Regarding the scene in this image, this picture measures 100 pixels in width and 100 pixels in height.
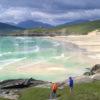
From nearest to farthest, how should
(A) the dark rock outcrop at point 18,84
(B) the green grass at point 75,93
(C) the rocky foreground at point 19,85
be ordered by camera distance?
(B) the green grass at point 75,93
(C) the rocky foreground at point 19,85
(A) the dark rock outcrop at point 18,84

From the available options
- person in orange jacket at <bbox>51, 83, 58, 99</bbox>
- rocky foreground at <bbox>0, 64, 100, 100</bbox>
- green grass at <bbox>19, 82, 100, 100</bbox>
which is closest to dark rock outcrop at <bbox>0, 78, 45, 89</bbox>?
rocky foreground at <bbox>0, 64, 100, 100</bbox>

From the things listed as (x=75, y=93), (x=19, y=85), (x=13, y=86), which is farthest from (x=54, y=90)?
(x=13, y=86)

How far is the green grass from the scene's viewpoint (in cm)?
3067

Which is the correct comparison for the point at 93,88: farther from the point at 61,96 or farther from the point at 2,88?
the point at 2,88

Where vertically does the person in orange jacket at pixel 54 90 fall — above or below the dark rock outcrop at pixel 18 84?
above

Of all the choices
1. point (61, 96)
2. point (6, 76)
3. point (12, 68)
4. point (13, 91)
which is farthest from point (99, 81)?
point (12, 68)

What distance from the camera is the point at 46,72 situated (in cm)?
6481

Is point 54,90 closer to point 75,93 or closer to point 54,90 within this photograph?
point 54,90

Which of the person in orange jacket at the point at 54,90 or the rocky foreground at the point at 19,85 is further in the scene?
the rocky foreground at the point at 19,85

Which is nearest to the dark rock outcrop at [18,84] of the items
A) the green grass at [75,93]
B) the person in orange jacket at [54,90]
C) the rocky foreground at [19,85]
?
the rocky foreground at [19,85]

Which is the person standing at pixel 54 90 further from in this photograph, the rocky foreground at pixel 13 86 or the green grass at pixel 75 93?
the rocky foreground at pixel 13 86

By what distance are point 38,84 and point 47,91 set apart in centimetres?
818

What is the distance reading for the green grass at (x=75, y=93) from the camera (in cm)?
3067

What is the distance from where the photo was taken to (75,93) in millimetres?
32094
